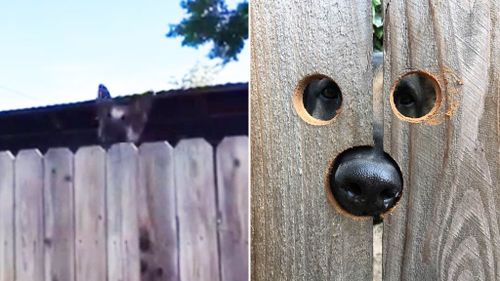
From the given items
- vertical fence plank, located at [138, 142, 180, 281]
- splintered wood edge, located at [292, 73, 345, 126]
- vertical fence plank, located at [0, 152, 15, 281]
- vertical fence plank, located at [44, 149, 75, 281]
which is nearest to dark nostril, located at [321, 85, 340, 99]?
splintered wood edge, located at [292, 73, 345, 126]

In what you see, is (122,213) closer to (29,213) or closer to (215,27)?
(29,213)

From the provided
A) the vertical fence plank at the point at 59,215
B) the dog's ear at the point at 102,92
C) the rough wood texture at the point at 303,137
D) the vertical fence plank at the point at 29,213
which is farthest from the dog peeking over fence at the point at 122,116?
the rough wood texture at the point at 303,137

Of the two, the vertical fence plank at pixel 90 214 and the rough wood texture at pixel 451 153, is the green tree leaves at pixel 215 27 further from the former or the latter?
the rough wood texture at pixel 451 153

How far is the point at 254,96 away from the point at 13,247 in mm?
2152

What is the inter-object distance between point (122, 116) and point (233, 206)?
22.0 inches

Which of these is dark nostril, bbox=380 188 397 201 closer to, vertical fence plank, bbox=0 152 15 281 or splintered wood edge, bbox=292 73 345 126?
splintered wood edge, bbox=292 73 345 126

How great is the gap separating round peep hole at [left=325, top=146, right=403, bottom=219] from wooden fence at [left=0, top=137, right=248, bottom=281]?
4.89 feet

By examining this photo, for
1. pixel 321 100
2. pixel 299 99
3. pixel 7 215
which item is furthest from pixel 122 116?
pixel 299 99

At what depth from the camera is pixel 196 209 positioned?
2258 millimetres

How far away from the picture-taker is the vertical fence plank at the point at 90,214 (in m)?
2.39

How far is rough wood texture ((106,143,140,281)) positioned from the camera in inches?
92.4

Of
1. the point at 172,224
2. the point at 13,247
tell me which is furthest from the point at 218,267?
the point at 13,247

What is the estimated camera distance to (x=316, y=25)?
70 centimetres

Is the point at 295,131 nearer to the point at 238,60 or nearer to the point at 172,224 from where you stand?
the point at 172,224
